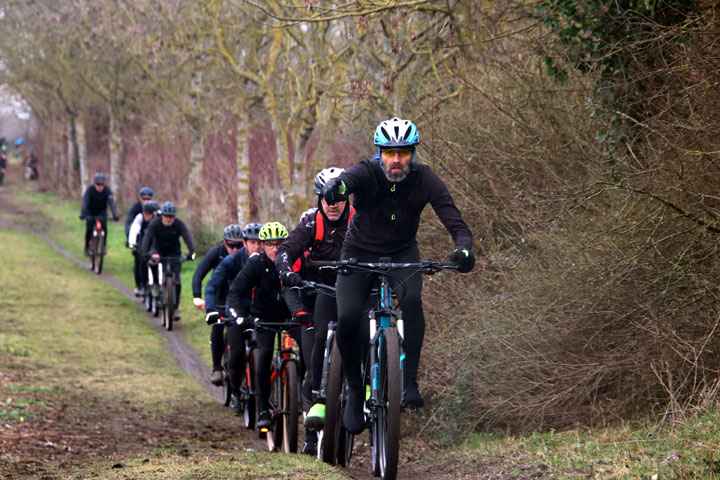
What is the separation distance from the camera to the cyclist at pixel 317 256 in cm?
782

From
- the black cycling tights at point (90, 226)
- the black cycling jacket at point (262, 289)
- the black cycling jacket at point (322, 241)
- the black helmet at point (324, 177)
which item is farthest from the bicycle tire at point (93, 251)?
the black helmet at point (324, 177)

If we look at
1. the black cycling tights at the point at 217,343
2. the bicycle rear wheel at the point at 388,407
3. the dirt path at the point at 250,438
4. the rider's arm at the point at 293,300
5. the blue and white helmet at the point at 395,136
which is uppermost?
the blue and white helmet at the point at 395,136

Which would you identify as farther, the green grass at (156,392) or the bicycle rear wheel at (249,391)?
the bicycle rear wheel at (249,391)

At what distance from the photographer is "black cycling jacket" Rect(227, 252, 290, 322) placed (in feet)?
30.6

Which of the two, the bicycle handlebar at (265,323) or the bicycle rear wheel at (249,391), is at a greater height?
the bicycle handlebar at (265,323)

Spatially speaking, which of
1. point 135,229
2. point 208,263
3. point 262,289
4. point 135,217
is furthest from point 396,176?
point 135,217

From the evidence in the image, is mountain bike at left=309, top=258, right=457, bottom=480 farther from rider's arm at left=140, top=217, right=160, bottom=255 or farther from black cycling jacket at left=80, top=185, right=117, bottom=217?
black cycling jacket at left=80, top=185, right=117, bottom=217

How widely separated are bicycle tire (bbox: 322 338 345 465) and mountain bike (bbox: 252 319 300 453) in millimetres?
1371

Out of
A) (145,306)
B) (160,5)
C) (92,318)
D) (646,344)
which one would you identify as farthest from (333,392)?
(160,5)

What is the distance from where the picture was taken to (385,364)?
6453mm

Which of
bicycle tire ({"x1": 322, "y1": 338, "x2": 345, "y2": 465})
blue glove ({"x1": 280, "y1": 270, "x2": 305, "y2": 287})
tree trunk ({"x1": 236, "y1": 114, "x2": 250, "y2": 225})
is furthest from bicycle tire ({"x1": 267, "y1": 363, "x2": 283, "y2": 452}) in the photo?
tree trunk ({"x1": 236, "y1": 114, "x2": 250, "y2": 225})

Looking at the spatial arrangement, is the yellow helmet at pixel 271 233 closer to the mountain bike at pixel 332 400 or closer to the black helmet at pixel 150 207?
the mountain bike at pixel 332 400

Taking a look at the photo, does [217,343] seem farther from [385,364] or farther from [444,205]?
[444,205]

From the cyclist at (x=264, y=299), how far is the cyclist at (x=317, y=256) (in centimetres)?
83
